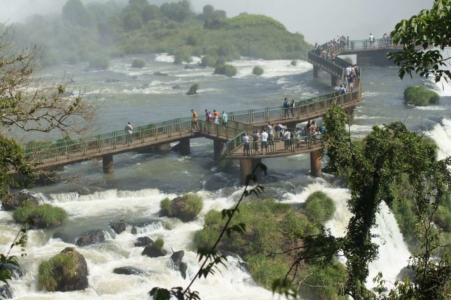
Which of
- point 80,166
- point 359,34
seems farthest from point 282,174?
point 359,34

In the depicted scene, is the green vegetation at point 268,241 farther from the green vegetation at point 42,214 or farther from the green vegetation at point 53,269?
the green vegetation at point 42,214

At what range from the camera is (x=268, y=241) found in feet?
80.8

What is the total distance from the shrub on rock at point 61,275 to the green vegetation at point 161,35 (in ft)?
177

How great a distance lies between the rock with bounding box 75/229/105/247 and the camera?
24672 mm

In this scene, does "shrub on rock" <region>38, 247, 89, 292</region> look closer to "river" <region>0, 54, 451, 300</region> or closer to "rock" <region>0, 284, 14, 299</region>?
"river" <region>0, 54, 451, 300</region>

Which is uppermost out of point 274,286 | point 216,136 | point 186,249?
point 274,286

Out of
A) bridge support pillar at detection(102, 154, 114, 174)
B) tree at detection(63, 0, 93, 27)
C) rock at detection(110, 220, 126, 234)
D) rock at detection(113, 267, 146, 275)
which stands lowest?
rock at detection(113, 267, 146, 275)

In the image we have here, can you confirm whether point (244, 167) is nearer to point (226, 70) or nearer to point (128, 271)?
point (128, 271)

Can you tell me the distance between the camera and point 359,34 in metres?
110

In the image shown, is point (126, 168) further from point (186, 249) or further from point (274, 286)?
point (274, 286)

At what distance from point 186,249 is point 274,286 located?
1871cm

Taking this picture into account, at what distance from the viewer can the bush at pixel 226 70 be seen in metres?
64.1

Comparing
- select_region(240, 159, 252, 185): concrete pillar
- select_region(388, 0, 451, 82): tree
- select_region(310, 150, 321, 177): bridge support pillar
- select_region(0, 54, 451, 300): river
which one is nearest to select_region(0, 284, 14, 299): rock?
select_region(0, 54, 451, 300): river

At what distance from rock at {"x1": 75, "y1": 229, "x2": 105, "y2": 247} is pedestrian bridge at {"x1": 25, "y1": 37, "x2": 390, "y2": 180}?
3780mm
